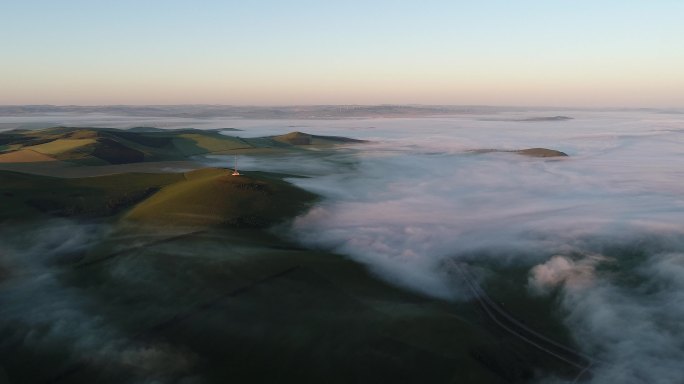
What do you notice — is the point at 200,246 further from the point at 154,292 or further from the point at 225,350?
the point at 225,350

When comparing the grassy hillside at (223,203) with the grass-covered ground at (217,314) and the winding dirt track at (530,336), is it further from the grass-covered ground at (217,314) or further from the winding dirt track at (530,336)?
the winding dirt track at (530,336)

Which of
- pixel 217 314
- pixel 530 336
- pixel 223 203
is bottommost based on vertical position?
pixel 530 336

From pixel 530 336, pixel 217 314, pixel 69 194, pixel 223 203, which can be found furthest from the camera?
pixel 69 194

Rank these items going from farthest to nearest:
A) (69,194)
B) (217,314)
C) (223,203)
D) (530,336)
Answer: (69,194)
(223,203)
(217,314)
(530,336)

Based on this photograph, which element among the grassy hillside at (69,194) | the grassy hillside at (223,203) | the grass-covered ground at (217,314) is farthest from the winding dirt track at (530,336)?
the grassy hillside at (69,194)

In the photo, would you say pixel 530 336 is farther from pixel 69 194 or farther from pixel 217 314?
pixel 69 194

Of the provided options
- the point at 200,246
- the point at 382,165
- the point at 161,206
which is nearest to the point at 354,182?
the point at 382,165

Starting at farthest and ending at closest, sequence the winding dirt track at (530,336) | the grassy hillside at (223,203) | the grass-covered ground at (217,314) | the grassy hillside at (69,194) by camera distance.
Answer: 1. the grassy hillside at (69,194)
2. the grassy hillside at (223,203)
3. the winding dirt track at (530,336)
4. the grass-covered ground at (217,314)

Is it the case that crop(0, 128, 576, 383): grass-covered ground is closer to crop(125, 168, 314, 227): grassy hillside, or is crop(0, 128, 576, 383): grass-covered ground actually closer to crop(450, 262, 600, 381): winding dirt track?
crop(125, 168, 314, 227): grassy hillside

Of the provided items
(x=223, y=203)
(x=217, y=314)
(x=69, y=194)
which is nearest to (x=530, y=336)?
(x=217, y=314)
